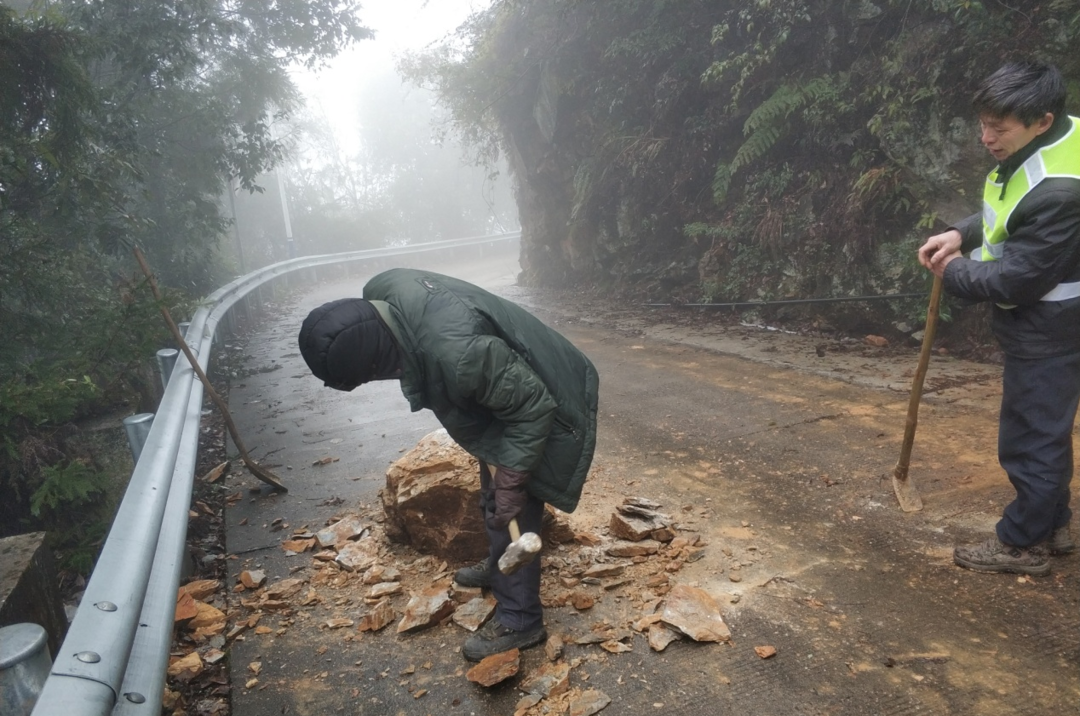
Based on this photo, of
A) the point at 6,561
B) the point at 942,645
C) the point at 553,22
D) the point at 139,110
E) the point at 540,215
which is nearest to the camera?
the point at 942,645

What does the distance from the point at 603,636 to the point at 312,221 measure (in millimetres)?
28534

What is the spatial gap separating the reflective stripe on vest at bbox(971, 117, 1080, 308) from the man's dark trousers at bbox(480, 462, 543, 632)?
2009 millimetres

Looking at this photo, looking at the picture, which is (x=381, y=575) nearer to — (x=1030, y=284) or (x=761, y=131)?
(x=1030, y=284)

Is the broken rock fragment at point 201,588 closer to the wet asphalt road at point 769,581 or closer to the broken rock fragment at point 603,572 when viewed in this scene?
the wet asphalt road at point 769,581

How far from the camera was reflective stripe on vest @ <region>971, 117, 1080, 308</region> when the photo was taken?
2455 millimetres

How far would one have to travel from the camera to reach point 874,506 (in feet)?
11.4

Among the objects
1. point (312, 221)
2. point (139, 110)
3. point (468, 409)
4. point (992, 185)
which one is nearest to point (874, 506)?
point (992, 185)

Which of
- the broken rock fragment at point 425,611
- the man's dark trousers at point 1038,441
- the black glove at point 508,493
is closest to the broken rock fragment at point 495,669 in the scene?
the broken rock fragment at point 425,611

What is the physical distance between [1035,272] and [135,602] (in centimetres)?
305

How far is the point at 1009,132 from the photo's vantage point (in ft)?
8.43

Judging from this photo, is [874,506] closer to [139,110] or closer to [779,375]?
[779,375]

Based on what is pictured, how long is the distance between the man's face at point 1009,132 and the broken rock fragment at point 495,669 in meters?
2.54

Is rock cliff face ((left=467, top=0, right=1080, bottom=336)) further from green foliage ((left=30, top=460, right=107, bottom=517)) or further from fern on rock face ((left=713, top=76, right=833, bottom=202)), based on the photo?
green foliage ((left=30, top=460, right=107, bottom=517))

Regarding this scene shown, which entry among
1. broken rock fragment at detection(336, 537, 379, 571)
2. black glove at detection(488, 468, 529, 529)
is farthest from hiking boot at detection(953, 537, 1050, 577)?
broken rock fragment at detection(336, 537, 379, 571)
